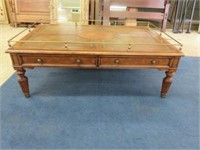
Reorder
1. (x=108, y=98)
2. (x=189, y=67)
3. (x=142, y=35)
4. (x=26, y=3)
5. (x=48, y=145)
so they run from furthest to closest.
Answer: (x=26, y=3), (x=189, y=67), (x=142, y=35), (x=108, y=98), (x=48, y=145)

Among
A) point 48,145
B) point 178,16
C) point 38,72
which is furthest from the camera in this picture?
point 178,16

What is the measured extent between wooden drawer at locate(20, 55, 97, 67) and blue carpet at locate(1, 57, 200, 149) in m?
0.38

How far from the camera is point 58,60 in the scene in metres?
A: 1.59

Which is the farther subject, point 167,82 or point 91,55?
point 167,82

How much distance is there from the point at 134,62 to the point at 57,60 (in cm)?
68

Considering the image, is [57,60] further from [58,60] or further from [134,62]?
[134,62]

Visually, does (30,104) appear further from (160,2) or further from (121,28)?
(160,2)

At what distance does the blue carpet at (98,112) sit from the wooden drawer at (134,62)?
387mm

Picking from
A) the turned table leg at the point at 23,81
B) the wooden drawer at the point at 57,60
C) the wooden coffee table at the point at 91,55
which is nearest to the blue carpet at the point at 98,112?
the turned table leg at the point at 23,81

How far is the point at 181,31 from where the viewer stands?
455 centimetres

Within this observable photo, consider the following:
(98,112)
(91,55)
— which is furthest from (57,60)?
(98,112)

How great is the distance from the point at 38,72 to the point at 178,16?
4.05 meters

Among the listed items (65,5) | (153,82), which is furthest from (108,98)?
(65,5)

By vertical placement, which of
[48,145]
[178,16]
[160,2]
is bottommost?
[48,145]
